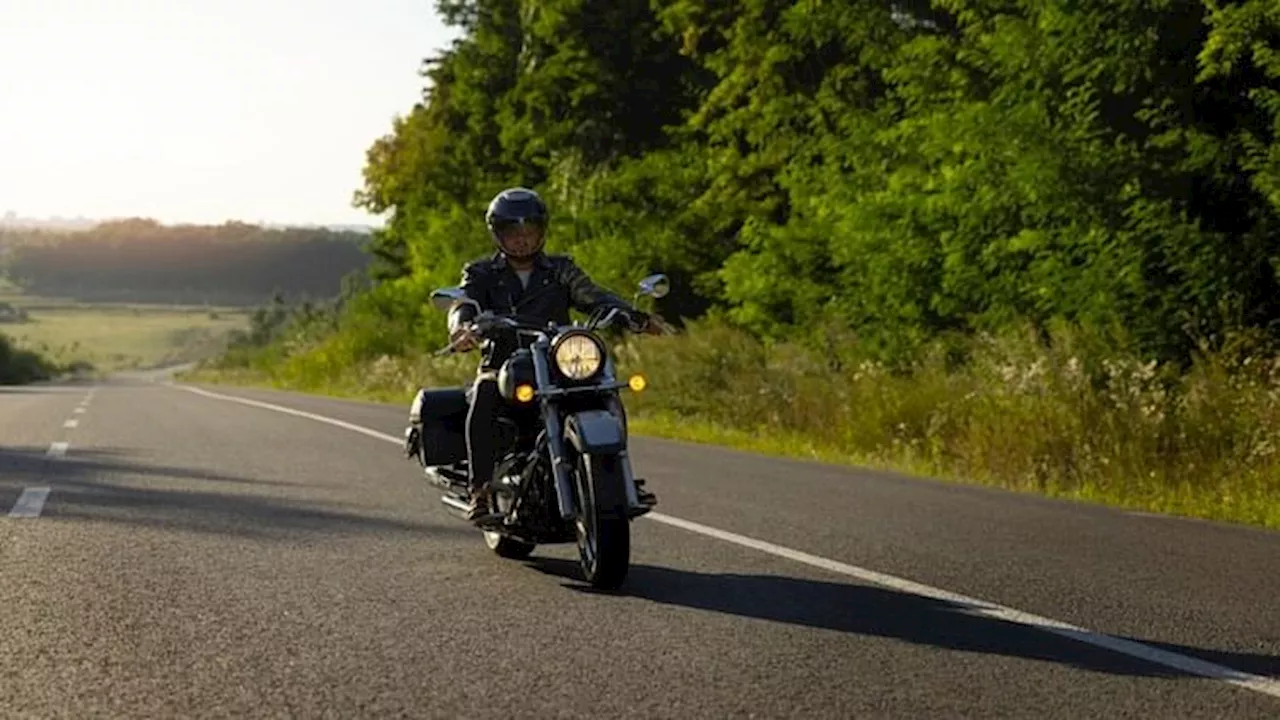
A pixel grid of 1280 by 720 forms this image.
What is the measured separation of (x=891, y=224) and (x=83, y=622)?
685 inches

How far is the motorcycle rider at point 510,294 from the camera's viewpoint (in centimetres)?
833

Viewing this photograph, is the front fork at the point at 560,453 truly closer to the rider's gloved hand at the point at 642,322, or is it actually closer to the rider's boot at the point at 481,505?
the rider's gloved hand at the point at 642,322

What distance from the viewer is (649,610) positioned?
283 inches

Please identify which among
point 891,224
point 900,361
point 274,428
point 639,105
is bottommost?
point 274,428

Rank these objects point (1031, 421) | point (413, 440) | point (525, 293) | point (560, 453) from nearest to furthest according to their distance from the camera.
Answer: point (560, 453)
point (525, 293)
point (413, 440)
point (1031, 421)

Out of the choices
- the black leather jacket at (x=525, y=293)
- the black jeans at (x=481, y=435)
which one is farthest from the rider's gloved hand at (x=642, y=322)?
the black jeans at (x=481, y=435)

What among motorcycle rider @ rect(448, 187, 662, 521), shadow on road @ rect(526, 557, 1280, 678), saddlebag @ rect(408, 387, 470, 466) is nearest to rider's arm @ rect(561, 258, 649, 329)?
motorcycle rider @ rect(448, 187, 662, 521)

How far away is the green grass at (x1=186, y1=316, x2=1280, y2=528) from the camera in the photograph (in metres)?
13.2

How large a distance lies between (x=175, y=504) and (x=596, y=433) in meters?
4.90

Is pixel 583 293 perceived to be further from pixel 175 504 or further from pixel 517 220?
pixel 175 504

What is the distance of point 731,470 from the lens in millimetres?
14758

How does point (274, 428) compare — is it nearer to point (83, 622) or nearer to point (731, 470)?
point (731, 470)

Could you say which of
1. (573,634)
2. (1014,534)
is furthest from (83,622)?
(1014,534)

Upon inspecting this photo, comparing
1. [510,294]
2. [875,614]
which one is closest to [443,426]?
[510,294]
